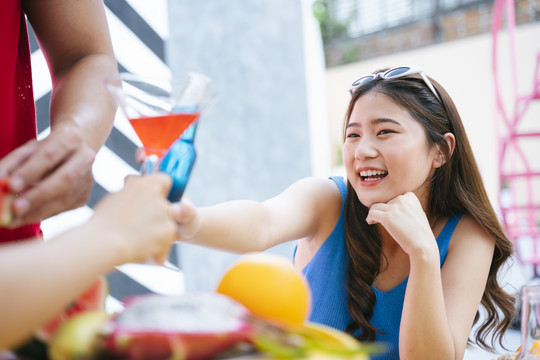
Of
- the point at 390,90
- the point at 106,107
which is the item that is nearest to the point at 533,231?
the point at 390,90

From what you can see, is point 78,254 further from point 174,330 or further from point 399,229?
point 399,229

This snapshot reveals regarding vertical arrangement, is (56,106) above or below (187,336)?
above

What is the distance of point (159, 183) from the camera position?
2.24ft

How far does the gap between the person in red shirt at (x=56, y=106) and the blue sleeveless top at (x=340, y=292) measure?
871mm

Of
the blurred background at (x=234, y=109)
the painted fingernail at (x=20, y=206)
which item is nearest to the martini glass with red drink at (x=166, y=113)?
the painted fingernail at (x=20, y=206)

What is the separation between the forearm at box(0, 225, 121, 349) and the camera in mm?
512

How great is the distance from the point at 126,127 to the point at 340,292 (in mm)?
1500

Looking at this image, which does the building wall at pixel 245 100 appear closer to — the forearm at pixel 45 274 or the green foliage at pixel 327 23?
the forearm at pixel 45 274

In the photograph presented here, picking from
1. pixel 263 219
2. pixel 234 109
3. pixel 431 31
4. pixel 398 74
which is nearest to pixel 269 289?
pixel 263 219

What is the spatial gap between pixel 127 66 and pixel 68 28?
1581mm

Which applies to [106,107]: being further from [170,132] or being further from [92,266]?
[92,266]

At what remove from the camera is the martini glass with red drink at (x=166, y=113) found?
83cm

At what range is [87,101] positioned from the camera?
104 centimetres

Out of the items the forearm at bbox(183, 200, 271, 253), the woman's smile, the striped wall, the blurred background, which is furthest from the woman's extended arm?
the striped wall
